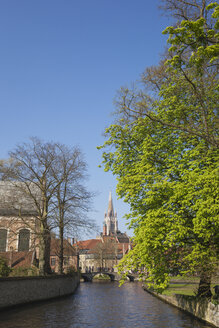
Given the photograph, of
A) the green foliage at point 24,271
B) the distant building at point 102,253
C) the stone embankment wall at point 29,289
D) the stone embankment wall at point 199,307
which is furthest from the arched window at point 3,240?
the distant building at point 102,253

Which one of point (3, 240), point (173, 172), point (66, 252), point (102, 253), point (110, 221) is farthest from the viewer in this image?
point (110, 221)

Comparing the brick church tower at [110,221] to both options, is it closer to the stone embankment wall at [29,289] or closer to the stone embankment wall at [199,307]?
the stone embankment wall at [29,289]

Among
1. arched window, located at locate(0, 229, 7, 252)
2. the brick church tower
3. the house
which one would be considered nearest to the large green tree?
the house

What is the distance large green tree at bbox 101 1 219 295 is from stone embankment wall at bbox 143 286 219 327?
904mm

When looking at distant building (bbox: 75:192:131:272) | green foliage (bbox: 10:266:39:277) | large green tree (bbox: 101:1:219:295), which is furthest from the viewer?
distant building (bbox: 75:192:131:272)

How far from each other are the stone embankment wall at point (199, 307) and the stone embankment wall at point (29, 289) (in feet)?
35.4

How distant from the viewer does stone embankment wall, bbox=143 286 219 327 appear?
15.0 meters

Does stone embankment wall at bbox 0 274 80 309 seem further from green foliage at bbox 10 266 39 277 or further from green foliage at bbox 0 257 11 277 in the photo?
green foliage at bbox 0 257 11 277

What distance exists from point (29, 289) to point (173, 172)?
587 inches

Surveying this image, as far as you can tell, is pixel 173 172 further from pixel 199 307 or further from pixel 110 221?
pixel 110 221

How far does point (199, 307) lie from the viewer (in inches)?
682

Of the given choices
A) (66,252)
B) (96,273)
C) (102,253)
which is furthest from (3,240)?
(102,253)

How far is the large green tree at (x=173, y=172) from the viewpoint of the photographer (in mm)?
14406

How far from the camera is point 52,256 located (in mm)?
68875
